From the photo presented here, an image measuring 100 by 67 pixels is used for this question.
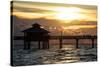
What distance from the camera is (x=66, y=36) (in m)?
2.99

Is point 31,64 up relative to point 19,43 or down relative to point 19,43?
down

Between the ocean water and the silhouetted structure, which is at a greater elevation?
the silhouetted structure

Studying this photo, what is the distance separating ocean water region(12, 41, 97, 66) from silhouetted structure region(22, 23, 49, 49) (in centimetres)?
5

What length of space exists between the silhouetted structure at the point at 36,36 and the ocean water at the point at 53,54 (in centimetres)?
5

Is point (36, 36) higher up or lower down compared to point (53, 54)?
higher up

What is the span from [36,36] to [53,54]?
12.4 inches

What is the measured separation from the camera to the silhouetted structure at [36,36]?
2.79m

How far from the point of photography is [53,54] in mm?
2896

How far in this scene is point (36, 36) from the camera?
2838 millimetres

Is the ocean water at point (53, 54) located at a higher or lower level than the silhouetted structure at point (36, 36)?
lower

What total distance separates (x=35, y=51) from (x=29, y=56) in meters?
0.10

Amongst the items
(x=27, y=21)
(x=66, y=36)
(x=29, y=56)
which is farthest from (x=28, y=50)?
(x=66, y=36)

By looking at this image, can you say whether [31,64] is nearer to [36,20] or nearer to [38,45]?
[38,45]

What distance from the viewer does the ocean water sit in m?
2.74
